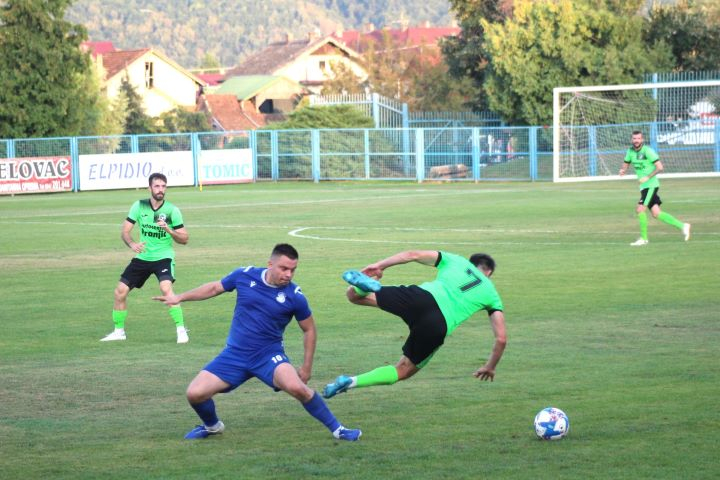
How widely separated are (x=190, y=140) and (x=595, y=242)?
1254 inches

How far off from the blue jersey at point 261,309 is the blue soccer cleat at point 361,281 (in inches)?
15.6

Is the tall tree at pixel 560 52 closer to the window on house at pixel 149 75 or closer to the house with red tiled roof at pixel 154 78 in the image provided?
the house with red tiled roof at pixel 154 78

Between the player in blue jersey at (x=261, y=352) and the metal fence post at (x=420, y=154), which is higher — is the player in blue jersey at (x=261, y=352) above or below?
below

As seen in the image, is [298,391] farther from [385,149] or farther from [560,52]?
[560,52]

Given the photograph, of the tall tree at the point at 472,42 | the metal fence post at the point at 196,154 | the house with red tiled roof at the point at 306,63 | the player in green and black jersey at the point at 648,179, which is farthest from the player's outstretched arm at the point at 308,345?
the house with red tiled roof at the point at 306,63

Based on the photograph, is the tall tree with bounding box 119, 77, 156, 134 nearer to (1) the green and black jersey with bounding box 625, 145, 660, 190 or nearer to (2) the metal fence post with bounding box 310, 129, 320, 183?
(2) the metal fence post with bounding box 310, 129, 320, 183

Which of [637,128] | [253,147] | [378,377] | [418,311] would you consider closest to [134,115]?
[253,147]

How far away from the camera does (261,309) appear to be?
9.05 metres

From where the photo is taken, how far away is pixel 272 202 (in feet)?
132

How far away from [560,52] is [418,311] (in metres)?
49.3

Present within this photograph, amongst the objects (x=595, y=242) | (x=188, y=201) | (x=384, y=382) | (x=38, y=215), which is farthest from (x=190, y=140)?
(x=384, y=382)

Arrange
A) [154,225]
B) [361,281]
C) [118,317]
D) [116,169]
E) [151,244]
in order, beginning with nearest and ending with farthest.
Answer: [361,281] → [118,317] → [154,225] → [151,244] → [116,169]

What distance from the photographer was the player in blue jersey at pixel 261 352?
896cm

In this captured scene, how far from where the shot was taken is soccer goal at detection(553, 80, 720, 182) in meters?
49.9
